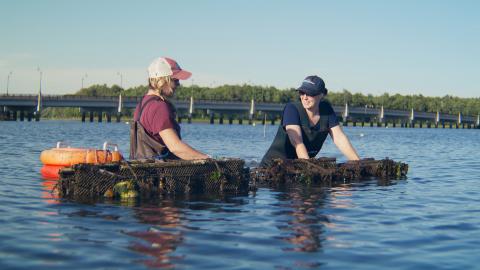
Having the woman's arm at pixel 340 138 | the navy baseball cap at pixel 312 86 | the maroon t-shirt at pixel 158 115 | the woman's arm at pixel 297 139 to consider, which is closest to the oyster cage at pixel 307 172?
the woman's arm at pixel 297 139

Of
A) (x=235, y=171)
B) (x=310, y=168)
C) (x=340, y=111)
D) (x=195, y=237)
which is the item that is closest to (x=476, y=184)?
(x=310, y=168)

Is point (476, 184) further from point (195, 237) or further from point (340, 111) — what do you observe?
point (340, 111)

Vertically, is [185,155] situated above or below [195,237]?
above

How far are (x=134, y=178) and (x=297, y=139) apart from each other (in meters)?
3.93

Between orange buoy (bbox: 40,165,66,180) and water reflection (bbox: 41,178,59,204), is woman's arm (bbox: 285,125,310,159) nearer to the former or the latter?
water reflection (bbox: 41,178,59,204)

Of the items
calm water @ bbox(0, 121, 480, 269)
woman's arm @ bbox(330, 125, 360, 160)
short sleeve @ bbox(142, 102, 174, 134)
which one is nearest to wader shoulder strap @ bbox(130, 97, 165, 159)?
short sleeve @ bbox(142, 102, 174, 134)

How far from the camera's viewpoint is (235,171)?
41.0 ft

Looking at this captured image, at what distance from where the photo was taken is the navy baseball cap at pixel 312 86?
1323 cm

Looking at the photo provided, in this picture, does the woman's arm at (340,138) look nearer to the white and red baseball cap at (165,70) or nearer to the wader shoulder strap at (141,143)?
the wader shoulder strap at (141,143)

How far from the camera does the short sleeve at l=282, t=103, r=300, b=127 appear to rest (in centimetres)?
1336

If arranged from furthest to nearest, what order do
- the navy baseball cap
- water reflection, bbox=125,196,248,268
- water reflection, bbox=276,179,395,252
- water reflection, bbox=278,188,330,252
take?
the navy baseball cap
water reflection, bbox=276,179,395,252
water reflection, bbox=278,188,330,252
water reflection, bbox=125,196,248,268

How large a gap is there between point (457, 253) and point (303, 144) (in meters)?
6.46

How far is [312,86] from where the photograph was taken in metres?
13.2

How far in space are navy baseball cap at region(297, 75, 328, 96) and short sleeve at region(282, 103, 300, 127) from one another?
1.46 ft
